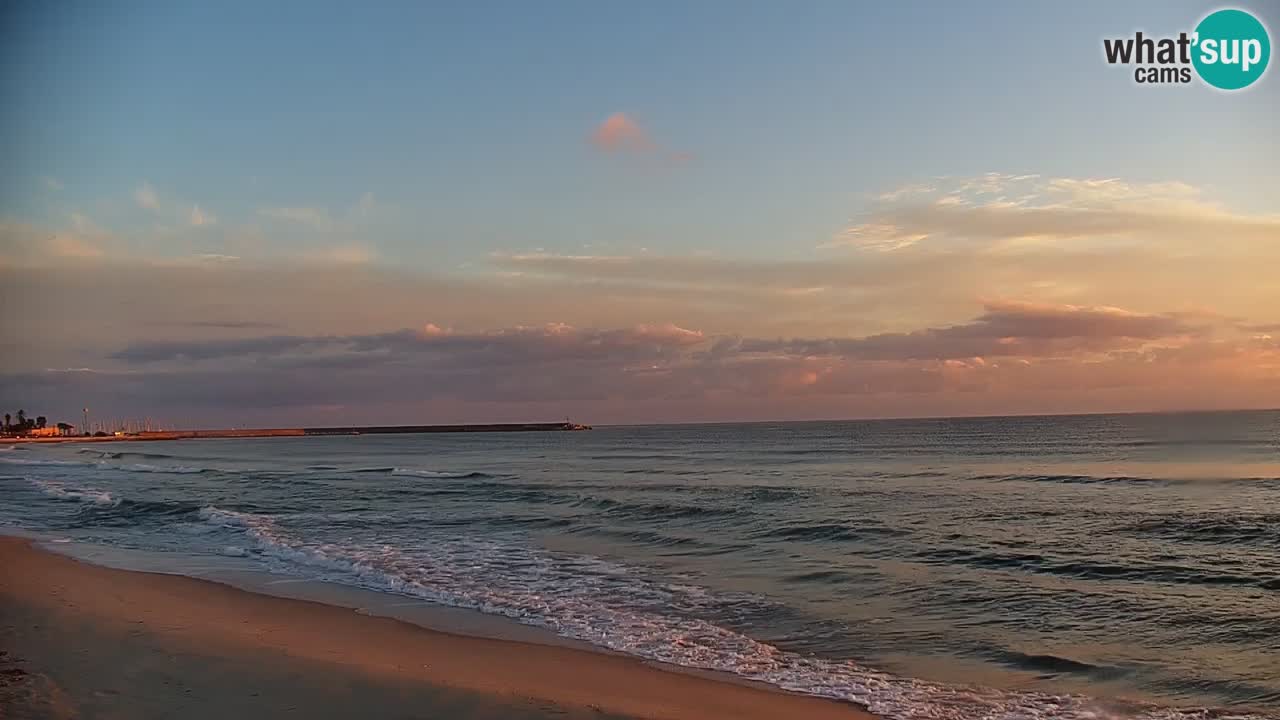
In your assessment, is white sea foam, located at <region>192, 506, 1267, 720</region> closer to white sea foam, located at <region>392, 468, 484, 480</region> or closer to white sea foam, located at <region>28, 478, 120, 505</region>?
white sea foam, located at <region>28, 478, 120, 505</region>

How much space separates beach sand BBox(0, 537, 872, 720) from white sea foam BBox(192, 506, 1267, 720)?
696 millimetres

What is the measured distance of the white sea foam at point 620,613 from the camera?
320 inches

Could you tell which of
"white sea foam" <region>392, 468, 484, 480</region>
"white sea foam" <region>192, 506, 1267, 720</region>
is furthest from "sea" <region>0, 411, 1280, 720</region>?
"white sea foam" <region>392, 468, 484, 480</region>

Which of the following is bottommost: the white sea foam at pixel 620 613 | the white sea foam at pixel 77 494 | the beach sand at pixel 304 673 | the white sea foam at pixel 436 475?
the white sea foam at pixel 436 475

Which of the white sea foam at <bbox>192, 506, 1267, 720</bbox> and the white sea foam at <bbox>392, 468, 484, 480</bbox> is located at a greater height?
the white sea foam at <bbox>192, 506, 1267, 720</bbox>

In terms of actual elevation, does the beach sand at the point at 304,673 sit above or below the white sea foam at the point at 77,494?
above

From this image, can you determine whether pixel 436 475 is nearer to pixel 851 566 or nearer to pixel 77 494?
Answer: pixel 77 494

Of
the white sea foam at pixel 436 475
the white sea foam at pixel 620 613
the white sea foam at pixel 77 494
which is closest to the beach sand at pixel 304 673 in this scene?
the white sea foam at pixel 620 613

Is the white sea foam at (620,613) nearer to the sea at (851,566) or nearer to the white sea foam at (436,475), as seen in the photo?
the sea at (851,566)

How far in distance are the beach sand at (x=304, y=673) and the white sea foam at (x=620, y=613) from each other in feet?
2.29

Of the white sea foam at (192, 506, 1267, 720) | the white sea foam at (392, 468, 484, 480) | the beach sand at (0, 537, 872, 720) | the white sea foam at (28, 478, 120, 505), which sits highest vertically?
the beach sand at (0, 537, 872, 720)

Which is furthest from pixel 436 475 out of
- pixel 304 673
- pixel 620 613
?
pixel 304 673

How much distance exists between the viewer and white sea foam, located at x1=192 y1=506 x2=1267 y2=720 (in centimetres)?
812

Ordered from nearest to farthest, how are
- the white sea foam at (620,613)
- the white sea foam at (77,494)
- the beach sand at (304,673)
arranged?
1. the beach sand at (304,673)
2. the white sea foam at (620,613)
3. the white sea foam at (77,494)
